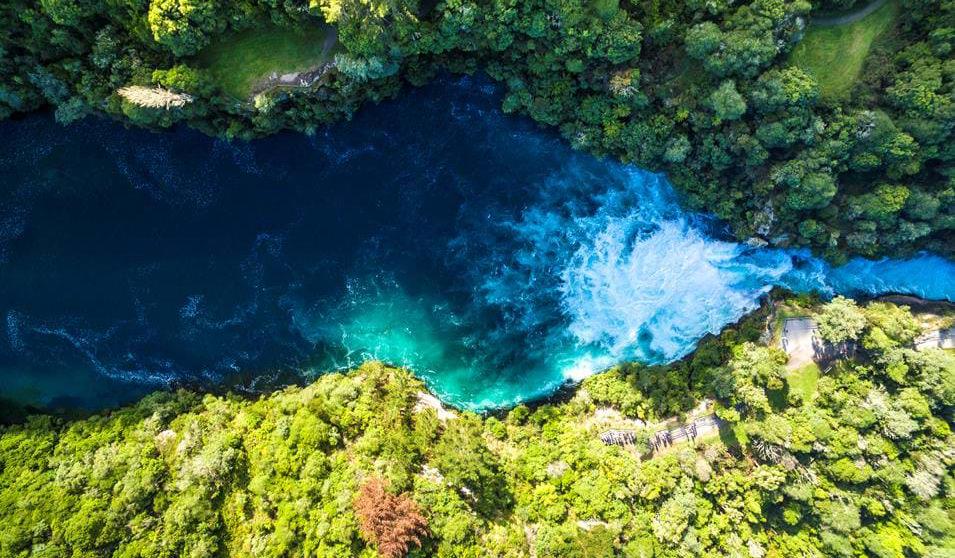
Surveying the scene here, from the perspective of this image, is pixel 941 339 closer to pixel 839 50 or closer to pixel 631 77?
pixel 839 50

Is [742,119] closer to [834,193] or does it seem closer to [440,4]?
[834,193]

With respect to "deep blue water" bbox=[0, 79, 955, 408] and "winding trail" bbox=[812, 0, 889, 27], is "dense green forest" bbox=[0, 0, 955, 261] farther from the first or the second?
"deep blue water" bbox=[0, 79, 955, 408]

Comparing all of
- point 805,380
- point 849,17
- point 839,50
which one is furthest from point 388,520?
point 849,17

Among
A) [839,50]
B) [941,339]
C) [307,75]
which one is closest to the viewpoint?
[839,50]

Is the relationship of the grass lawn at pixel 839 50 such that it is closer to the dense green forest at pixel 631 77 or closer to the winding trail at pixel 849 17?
the dense green forest at pixel 631 77

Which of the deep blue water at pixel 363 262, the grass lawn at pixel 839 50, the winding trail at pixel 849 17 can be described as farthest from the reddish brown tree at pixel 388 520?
the winding trail at pixel 849 17

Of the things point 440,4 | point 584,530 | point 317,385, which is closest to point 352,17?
point 440,4
